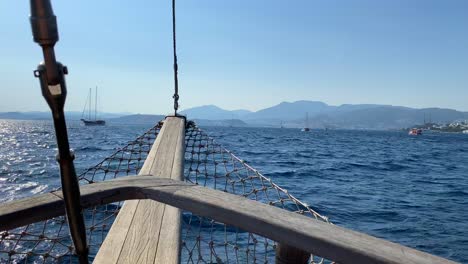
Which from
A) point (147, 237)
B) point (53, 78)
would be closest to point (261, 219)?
point (53, 78)

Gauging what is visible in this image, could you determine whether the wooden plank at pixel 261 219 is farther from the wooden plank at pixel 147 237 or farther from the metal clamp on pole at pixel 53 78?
the metal clamp on pole at pixel 53 78

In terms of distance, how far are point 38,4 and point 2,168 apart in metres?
19.6

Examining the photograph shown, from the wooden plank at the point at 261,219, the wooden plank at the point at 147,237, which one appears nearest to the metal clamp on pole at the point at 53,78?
the wooden plank at the point at 261,219

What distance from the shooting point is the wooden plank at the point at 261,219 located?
1.17 meters

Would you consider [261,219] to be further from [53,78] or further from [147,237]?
[147,237]

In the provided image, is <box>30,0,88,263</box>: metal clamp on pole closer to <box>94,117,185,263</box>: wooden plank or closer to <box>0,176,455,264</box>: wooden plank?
<box>0,176,455,264</box>: wooden plank

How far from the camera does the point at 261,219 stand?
140 centimetres

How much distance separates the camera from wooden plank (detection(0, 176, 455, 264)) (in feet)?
3.84

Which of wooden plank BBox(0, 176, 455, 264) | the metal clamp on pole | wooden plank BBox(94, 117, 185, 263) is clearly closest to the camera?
the metal clamp on pole

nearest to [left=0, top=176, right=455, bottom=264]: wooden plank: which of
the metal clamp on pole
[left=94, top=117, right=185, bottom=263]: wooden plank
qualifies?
[left=94, top=117, right=185, bottom=263]: wooden plank

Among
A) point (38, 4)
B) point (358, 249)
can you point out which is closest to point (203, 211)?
point (358, 249)

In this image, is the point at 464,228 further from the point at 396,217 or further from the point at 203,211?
the point at 203,211

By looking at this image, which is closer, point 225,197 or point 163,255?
point 225,197

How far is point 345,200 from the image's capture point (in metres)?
12.5
